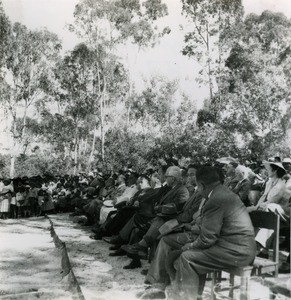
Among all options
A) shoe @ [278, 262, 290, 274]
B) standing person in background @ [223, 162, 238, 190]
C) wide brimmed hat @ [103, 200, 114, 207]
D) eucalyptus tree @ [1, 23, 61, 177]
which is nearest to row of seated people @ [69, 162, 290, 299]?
shoe @ [278, 262, 290, 274]

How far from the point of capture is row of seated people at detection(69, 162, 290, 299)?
2.76 metres

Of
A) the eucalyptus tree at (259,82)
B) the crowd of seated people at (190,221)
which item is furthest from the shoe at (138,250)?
the eucalyptus tree at (259,82)

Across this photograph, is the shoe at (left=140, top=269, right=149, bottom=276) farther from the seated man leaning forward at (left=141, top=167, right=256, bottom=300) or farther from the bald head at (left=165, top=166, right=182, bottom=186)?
the seated man leaning forward at (left=141, top=167, right=256, bottom=300)

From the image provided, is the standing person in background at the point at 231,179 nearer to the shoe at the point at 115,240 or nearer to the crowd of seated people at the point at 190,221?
the crowd of seated people at the point at 190,221

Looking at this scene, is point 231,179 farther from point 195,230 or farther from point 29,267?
point 29,267

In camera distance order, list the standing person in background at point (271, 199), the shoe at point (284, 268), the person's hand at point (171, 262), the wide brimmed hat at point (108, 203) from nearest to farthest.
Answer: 1. the person's hand at point (171, 262)
2. the shoe at point (284, 268)
3. the standing person in background at point (271, 199)
4. the wide brimmed hat at point (108, 203)

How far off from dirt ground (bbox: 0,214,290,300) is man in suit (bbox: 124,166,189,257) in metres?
0.24

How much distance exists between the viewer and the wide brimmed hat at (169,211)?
159 inches

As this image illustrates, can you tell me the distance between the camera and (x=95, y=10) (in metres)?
16.5

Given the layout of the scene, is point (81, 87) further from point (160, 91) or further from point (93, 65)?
point (160, 91)

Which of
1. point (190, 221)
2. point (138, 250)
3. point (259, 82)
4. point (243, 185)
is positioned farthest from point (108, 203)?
point (259, 82)

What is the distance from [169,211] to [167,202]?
0.73ft

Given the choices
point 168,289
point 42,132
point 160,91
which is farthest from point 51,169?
point 168,289

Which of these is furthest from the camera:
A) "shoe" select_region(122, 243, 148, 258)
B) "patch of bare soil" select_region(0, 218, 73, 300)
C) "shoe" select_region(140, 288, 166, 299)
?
"shoe" select_region(122, 243, 148, 258)
